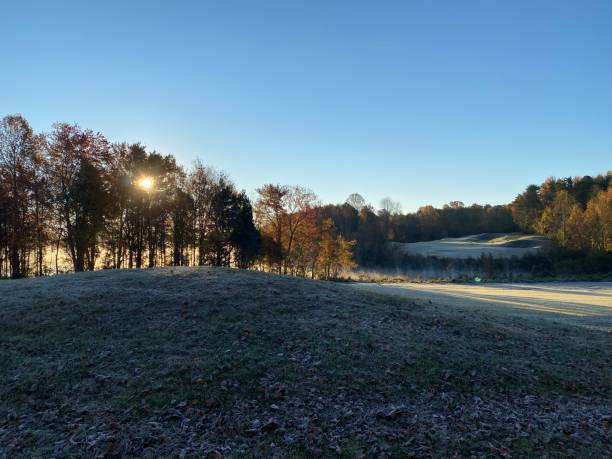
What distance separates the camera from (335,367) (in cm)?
698

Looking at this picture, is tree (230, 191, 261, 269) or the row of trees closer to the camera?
tree (230, 191, 261, 269)

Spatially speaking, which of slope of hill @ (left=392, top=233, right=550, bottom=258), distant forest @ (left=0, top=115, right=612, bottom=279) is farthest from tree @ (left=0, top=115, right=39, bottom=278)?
slope of hill @ (left=392, top=233, right=550, bottom=258)

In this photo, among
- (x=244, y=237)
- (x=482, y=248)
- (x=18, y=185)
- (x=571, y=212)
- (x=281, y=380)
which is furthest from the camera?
(x=482, y=248)

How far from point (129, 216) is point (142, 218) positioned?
3.46 feet

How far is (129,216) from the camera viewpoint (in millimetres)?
34094

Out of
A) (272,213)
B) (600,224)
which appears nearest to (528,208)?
(600,224)

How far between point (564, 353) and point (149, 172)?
3445 centimetres

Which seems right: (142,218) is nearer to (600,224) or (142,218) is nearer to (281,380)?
(281,380)

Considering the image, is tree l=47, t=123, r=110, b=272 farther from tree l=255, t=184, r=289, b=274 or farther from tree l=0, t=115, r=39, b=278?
tree l=255, t=184, r=289, b=274

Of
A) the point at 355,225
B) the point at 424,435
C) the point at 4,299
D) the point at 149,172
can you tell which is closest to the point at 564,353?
the point at 424,435

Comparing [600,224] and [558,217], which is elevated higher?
[558,217]

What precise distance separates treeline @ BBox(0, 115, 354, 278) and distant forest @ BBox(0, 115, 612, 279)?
3.2 inches

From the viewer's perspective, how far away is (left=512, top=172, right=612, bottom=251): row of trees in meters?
56.1

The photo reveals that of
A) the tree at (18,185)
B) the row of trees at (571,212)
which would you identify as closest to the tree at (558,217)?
the row of trees at (571,212)
